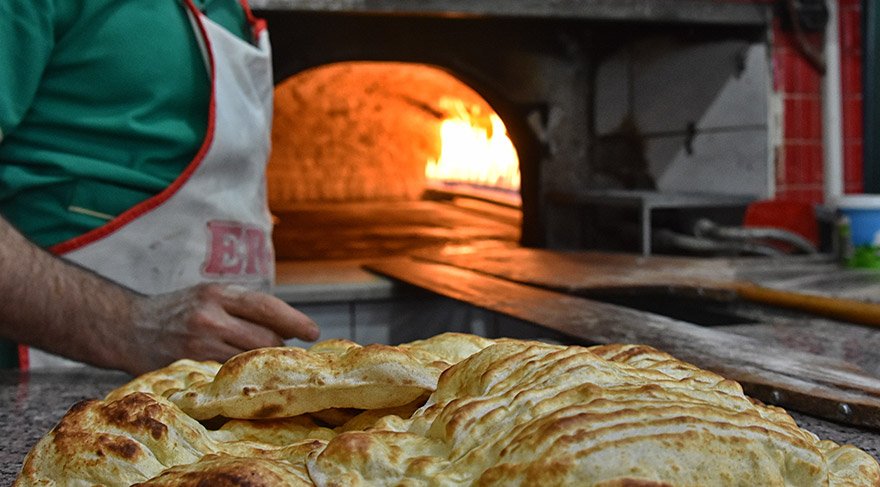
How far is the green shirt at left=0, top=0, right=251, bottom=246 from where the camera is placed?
175 centimetres

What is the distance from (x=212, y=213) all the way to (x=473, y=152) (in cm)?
497

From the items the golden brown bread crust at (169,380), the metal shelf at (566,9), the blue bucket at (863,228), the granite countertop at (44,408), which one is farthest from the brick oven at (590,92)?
the golden brown bread crust at (169,380)

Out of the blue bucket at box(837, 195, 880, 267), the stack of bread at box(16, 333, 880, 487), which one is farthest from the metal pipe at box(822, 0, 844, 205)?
the stack of bread at box(16, 333, 880, 487)

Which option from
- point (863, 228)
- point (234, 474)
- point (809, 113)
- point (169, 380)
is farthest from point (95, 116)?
point (809, 113)

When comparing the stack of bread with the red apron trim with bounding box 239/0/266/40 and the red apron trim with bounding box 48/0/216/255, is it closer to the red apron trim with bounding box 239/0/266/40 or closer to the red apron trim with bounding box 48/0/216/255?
the red apron trim with bounding box 48/0/216/255

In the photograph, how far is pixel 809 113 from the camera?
3725 millimetres

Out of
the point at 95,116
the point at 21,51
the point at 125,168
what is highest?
the point at 21,51

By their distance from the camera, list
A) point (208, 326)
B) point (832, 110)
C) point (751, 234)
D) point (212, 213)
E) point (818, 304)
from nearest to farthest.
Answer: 1. point (208, 326)
2. point (212, 213)
3. point (818, 304)
4. point (751, 234)
5. point (832, 110)

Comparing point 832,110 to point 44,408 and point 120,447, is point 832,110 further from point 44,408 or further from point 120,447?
point 120,447

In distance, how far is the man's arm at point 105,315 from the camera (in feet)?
4.50

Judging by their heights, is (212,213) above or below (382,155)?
below

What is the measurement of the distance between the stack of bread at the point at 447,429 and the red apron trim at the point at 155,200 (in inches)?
39.8

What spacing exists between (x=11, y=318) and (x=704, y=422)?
1.24 metres

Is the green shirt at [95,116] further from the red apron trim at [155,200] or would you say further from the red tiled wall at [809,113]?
the red tiled wall at [809,113]
